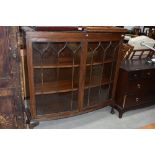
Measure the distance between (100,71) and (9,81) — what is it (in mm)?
1043

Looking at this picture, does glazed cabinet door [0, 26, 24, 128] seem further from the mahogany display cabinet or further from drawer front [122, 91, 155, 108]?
drawer front [122, 91, 155, 108]

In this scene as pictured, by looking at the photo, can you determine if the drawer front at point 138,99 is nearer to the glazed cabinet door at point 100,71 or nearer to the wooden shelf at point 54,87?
the glazed cabinet door at point 100,71

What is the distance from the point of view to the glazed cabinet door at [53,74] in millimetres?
1619

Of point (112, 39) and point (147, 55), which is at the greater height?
point (112, 39)

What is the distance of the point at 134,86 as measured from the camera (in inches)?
87.7

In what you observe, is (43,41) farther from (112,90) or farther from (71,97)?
(112,90)

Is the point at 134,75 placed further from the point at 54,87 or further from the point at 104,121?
the point at 54,87

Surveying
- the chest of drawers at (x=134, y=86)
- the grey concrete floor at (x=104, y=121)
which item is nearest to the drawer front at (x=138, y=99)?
the chest of drawers at (x=134, y=86)

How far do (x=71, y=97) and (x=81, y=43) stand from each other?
0.60 metres

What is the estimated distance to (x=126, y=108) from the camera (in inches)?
90.5

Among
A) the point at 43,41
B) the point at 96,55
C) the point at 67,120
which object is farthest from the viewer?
the point at 67,120

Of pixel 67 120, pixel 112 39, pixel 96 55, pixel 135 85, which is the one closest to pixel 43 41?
pixel 96 55

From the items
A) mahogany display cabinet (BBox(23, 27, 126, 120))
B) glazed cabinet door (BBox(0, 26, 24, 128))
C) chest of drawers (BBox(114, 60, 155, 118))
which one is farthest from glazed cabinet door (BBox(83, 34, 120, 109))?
glazed cabinet door (BBox(0, 26, 24, 128))
